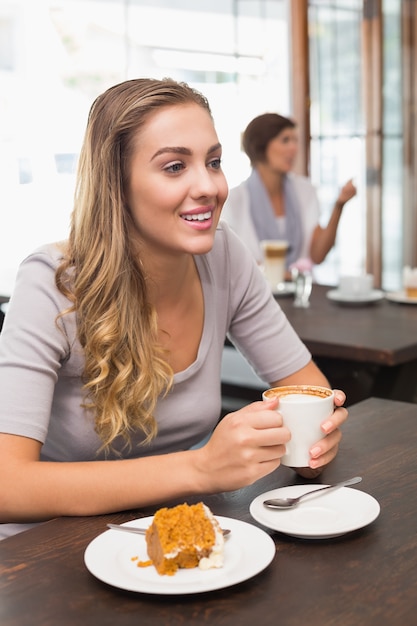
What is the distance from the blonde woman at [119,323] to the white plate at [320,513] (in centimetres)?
9

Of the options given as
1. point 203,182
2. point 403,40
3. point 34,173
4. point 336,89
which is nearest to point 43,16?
point 34,173

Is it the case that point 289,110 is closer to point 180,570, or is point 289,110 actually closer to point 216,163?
point 216,163

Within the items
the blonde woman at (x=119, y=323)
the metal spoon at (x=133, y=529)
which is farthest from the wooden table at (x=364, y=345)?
the metal spoon at (x=133, y=529)

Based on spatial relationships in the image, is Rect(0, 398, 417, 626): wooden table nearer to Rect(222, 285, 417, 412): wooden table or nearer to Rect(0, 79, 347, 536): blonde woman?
Rect(0, 79, 347, 536): blonde woman

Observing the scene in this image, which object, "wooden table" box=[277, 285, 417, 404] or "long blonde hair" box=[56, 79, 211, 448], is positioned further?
"wooden table" box=[277, 285, 417, 404]

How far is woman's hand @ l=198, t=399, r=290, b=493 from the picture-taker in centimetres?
107

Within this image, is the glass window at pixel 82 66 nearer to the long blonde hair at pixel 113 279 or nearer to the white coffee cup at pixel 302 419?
the long blonde hair at pixel 113 279

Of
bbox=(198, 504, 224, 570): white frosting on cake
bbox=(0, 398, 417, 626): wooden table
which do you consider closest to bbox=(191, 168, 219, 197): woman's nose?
bbox=(0, 398, 417, 626): wooden table

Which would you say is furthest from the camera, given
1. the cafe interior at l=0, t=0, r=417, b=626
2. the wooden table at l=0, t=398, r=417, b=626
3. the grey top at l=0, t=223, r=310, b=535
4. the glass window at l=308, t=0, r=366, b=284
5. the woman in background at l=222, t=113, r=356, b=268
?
the glass window at l=308, t=0, r=366, b=284

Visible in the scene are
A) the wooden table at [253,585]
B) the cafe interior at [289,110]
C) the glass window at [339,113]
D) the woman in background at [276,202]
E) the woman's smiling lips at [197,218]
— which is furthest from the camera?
the glass window at [339,113]

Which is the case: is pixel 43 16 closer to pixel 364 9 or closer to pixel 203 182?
pixel 364 9

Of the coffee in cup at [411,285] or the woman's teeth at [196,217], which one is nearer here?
the woman's teeth at [196,217]

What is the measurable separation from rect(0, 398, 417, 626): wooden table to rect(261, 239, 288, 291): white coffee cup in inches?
78.3

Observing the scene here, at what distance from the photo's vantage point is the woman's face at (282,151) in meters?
4.02
